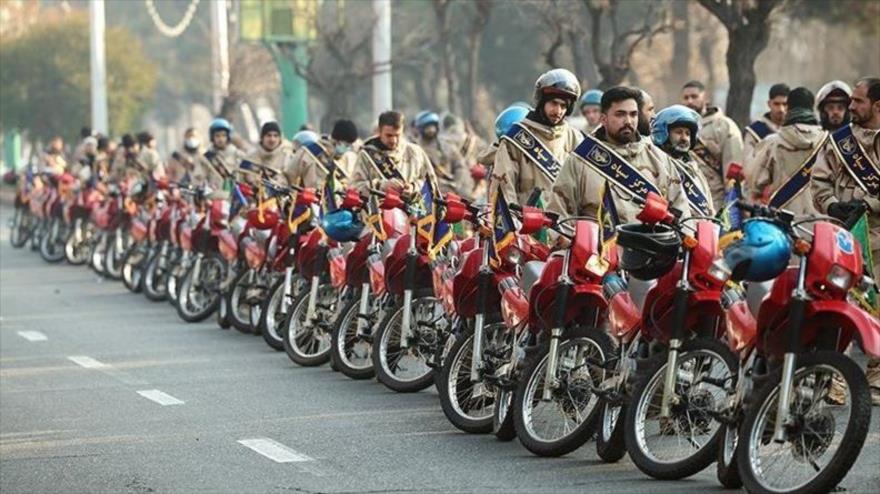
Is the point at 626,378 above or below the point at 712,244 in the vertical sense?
below

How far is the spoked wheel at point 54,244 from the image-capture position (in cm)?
2945

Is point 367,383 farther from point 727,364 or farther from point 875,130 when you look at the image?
point 727,364

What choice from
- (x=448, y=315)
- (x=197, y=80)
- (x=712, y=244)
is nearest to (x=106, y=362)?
(x=448, y=315)

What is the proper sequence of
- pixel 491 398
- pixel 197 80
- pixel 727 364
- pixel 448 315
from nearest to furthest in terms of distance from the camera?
pixel 727 364 < pixel 491 398 < pixel 448 315 < pixel 197 80

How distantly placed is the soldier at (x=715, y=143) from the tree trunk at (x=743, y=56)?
5431 mm

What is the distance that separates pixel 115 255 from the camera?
25688 millimetres

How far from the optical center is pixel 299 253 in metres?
15.5

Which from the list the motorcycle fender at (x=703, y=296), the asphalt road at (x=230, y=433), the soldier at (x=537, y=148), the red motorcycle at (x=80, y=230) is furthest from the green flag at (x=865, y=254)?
the red motorcycle at (x=80, y=230)

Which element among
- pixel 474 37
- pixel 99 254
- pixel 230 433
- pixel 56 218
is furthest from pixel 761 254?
pixel 474 37

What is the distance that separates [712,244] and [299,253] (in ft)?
21.2

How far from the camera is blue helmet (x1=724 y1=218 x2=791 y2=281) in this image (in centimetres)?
852

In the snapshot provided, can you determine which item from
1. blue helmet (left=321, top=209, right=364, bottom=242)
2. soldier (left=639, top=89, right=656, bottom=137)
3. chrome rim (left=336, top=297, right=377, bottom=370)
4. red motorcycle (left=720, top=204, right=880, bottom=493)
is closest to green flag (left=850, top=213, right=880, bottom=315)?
soldier (left=639, top=89, right=656, bottom=137)

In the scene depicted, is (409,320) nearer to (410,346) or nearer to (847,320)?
(410,346)

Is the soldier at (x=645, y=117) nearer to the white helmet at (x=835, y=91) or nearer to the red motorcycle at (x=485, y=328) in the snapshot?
the red motorcycle at (x=485, y=328)
